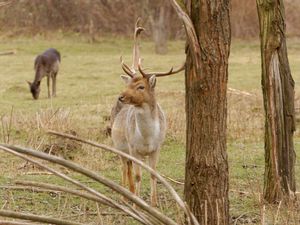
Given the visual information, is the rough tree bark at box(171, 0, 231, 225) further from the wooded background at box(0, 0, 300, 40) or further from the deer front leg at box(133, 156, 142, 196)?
the wooded background at box(0, 0, 300, 40)

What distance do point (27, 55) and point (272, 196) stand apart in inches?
957

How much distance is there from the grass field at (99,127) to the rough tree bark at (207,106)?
12.6 inches

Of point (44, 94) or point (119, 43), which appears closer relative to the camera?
point (44, 94)

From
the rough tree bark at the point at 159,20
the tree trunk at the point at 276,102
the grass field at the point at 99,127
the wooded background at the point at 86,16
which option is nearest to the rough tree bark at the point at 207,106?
the grass field at the point at 99,127

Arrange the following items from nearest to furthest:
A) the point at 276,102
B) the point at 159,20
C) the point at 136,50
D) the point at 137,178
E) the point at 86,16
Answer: the point at 276,102
the point at 136,50
the point at 137,178
the point at 159,20
the point at 86,16

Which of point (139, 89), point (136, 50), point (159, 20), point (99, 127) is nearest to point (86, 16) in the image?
point (159, 20)

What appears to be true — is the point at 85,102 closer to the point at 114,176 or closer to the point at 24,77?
the point at 24,77

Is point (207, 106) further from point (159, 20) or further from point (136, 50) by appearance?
point (159, 20)

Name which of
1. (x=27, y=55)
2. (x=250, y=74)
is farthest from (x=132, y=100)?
(x=27, y=55)

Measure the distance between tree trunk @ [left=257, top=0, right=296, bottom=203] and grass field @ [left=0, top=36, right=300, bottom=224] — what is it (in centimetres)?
23

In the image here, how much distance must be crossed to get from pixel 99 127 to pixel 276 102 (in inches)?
248

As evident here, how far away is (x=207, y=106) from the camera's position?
5117mm

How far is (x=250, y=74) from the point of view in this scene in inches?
938

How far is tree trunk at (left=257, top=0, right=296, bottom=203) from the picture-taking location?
686 centimetres
